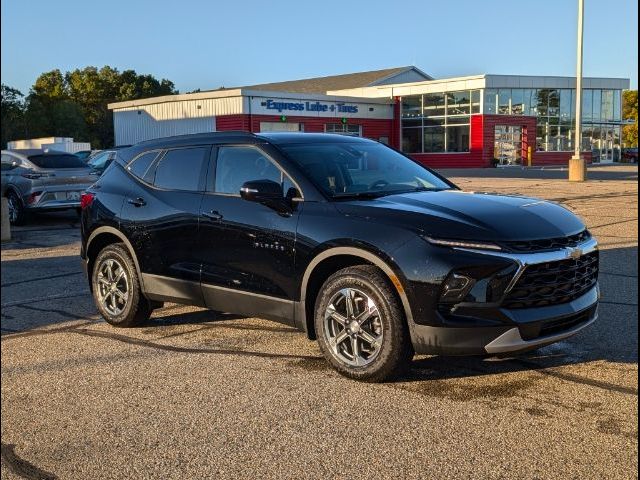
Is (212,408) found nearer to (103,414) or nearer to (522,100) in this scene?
(103,414)

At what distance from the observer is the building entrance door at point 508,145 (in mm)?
49219

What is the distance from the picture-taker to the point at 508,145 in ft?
163

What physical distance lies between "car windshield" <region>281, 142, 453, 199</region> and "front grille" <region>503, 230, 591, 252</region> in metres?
1.27

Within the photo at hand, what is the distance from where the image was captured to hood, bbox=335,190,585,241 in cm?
448

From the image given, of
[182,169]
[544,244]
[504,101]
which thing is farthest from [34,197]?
[504,101]

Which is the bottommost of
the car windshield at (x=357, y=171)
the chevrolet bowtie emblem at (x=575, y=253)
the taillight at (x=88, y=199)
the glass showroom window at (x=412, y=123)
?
the chevrolet bowtie emblem at (x=575, y=253)

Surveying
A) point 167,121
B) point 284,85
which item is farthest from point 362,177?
point 284,85

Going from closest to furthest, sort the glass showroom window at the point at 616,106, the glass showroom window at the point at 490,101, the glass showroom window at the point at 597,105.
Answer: the glass showroom window at the point at 490,101
the glass showroom window at the point at 597,105
the glass showroom window at the point at 616,106

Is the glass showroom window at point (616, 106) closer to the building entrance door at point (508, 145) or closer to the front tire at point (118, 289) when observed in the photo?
the building entrance door at point (508, 145)

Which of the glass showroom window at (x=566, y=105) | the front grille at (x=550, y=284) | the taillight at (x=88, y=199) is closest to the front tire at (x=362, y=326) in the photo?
the front grille at (x=550, y=284)

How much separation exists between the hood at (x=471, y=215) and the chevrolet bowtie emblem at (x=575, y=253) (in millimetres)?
122

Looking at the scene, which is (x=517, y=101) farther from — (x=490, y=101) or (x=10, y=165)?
(x=10, y=165)

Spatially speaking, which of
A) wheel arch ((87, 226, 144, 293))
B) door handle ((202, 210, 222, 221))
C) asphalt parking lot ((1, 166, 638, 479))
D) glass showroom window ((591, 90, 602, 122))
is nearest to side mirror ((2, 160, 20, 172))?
wheel arch ((87, 226, 144, 293))

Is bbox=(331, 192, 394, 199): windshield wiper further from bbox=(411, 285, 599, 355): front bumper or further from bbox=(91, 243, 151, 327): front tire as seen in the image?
bbox=(91, 243, 151, 327): front tire
